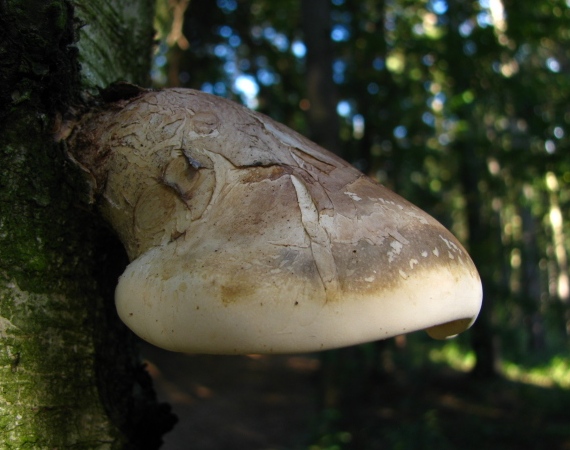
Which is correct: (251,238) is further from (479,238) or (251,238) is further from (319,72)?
(479,238)

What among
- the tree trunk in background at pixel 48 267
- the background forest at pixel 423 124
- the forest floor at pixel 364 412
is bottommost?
the forest floor at pixel 364 412

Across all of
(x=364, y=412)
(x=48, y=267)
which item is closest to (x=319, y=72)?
(x=48, y=267)

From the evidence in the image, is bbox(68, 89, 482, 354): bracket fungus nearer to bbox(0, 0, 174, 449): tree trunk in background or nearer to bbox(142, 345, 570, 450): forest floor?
bbox(0, 0, 174, 449): tree trunk in background

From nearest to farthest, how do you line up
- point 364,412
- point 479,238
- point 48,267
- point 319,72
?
point 48,267 → point 319,72 → point 364,412 → point 479,238

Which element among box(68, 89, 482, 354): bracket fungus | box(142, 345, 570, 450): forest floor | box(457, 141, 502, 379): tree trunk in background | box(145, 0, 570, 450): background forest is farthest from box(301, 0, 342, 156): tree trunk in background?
box(68, 89, 482, 354): bracket fungus

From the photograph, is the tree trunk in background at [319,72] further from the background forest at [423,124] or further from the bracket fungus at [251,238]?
the bracket fungus at [251,238]

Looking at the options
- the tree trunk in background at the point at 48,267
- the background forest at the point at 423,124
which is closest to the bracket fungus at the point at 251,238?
the tree trunk in background at the point at 48,267
